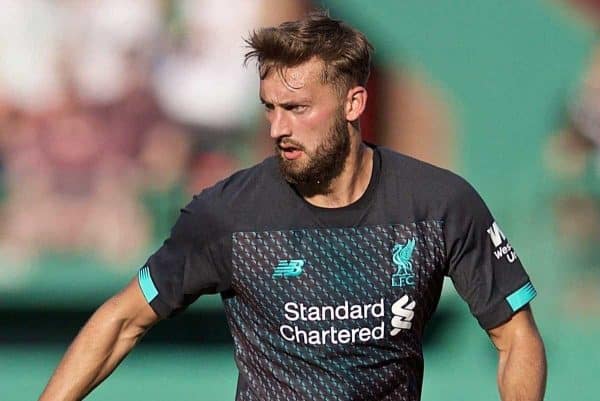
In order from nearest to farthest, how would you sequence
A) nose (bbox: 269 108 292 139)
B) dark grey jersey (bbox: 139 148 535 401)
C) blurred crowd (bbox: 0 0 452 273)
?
1. nose (bbox: 269 108 292 139)
2. dark grey jersey (bbox: 139 148 535 401)
3. blurred crowd (bbox: 0 0 452 273)

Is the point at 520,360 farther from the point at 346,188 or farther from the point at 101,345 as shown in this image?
the point at 101,345

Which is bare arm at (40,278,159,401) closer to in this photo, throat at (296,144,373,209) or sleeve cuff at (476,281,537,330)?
throat at (296,144,373,209)

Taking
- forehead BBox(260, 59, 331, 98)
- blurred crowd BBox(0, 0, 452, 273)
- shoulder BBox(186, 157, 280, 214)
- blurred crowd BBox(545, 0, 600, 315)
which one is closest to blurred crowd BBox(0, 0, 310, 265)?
blurred crowd BBox(0, 0, 452, 273)

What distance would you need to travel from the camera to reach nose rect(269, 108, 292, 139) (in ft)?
11.3

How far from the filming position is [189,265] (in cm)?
362

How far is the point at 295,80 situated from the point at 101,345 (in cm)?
90

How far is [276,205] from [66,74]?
7.60 feet

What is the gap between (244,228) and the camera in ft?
11.8

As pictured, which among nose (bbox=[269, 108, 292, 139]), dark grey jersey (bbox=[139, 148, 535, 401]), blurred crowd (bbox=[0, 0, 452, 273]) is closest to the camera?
nose (bbox=[269, 108, 292, 139])

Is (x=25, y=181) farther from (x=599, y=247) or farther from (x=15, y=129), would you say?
(x=599, y=247)

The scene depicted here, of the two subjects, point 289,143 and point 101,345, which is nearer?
point 289,143

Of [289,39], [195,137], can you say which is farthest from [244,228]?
[195,137]

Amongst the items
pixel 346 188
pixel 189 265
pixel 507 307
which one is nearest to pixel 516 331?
pixel 507 307

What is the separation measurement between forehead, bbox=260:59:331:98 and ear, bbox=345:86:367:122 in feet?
0.30
